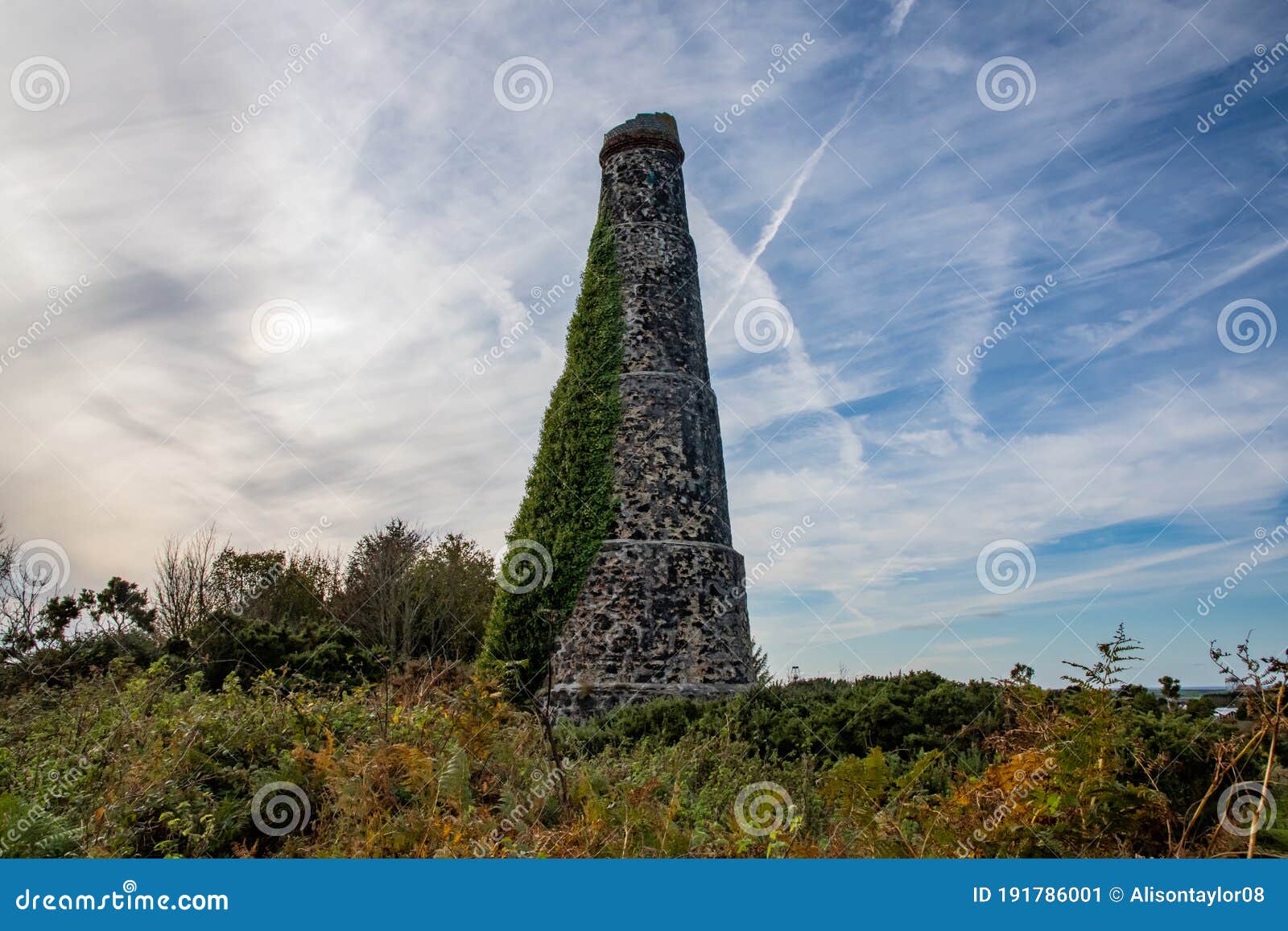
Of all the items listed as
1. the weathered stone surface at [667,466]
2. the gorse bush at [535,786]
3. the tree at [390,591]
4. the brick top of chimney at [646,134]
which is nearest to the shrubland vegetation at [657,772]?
the gorse bush at [535,786]

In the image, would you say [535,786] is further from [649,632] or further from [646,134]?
[646,134]

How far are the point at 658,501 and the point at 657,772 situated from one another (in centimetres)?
662

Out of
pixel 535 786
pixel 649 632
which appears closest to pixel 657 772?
pixel 535 786

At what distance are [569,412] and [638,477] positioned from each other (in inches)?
73.9

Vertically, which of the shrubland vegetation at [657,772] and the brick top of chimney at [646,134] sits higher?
the brick top of chimney at [646,134]

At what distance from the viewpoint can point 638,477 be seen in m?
13.1

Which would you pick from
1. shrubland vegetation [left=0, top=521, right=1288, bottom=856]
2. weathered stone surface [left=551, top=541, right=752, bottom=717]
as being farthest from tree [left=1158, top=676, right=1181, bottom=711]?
weathered stone surface [left=551, top=541, right=752, bottom=717]

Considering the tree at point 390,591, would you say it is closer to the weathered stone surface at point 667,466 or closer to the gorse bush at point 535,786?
the weathered stone surface at point 667,466

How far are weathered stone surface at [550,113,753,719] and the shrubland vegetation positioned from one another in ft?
6.66

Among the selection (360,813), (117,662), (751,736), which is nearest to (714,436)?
(751,736)

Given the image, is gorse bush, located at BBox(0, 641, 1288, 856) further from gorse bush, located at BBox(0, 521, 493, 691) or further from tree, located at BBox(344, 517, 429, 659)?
tree, located at BBox(344, 517, 429, 659)

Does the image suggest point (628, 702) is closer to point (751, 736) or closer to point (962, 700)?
point (751, 736)

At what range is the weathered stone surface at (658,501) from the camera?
39.9 feet

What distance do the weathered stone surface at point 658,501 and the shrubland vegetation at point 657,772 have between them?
2.03 metres
